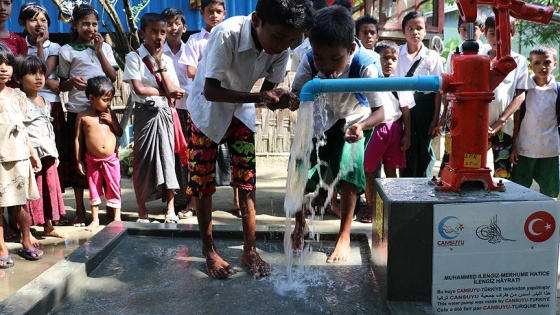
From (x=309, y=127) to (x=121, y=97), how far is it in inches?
252

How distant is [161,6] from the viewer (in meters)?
8.38

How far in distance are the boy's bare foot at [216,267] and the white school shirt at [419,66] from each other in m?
2.50

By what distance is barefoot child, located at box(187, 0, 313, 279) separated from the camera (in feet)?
8.63

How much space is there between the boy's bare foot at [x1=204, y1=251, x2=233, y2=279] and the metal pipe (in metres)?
1.13

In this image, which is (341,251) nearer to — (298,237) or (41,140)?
(298,237)

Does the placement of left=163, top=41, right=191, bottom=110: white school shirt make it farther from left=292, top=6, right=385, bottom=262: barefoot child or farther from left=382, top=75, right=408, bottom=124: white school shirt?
left=292, top=6, right=385, bottom=262: barefoot child

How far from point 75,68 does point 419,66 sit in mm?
3096

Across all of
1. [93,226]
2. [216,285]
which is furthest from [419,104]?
[93,226]

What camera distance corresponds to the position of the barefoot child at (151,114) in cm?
488

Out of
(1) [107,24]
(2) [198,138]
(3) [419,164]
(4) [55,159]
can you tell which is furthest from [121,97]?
(2) [198,138]

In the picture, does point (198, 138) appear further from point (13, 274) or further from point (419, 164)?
point (419, 164)

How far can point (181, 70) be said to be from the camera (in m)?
5.18

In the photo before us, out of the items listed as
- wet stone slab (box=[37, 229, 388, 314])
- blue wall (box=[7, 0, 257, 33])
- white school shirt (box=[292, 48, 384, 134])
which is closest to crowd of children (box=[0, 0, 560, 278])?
white school shirt (box=[292, 48, 384, 134])

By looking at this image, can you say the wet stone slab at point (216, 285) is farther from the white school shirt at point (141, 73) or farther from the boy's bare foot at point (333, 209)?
the white school shirt at point (141, 73)
